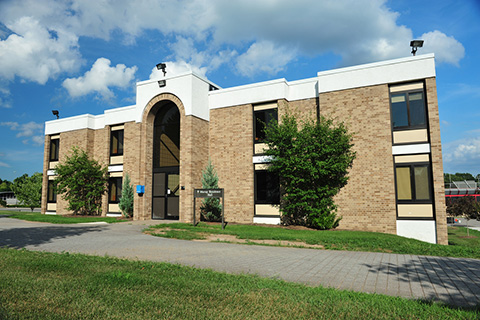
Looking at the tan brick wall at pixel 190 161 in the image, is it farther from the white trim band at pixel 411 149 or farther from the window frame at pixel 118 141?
the white trim band at pixel 411 149

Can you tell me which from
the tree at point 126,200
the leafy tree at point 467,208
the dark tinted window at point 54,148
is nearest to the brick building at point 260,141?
the tree at point 126,200

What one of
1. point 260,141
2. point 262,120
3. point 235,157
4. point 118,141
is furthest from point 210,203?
point 118,141

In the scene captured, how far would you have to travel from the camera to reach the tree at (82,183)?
2281 centimetres

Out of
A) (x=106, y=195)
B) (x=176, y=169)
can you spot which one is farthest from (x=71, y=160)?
(x=176, y=169)

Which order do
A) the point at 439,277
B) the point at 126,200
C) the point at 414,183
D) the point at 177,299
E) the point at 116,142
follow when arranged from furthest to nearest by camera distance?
the point at 116,142 → the point at 126,200 → the point at 414,183 → the point at 439,277 → the point at 177,299

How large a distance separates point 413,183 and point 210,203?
1042 centimetres

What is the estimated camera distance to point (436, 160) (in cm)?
1403

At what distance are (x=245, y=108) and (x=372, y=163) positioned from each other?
7.81 metres

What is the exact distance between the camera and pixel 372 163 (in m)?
15.2

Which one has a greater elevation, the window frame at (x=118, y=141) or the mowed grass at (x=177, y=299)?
the window frame at (x=118, y=141)

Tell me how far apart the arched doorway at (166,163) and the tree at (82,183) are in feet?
17.2

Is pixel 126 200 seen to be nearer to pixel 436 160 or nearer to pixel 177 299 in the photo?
pixel 436 160

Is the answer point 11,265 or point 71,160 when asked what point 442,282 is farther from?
point 71,160

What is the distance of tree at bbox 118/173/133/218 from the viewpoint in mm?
21297
